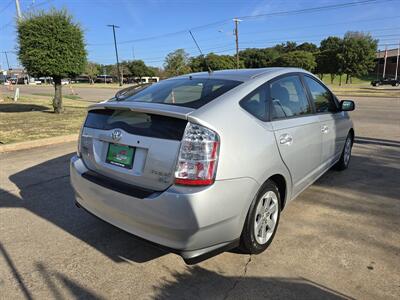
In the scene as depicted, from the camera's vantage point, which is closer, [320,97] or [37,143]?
[320,97]

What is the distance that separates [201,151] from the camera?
2.53m

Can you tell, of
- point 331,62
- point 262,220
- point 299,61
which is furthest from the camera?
point 331,62

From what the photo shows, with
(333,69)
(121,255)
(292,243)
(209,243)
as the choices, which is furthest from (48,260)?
(333,69)

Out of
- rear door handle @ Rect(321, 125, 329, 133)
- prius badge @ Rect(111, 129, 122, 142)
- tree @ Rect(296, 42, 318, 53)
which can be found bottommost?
rear door handle @ Rect(321, 125, 329, 133)

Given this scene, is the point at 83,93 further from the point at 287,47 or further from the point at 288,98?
the point at 287,47

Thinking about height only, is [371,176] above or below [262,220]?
below

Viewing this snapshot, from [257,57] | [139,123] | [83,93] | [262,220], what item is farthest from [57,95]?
[257,57]

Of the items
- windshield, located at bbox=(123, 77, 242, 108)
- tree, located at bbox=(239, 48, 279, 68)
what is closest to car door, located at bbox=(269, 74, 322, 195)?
windshield, located at bbox=(123, 77, 242, 108)

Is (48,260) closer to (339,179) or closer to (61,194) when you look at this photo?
(61,194)

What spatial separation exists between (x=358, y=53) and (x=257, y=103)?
256 ft

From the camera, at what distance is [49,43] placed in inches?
487

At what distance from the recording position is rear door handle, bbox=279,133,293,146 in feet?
10.6

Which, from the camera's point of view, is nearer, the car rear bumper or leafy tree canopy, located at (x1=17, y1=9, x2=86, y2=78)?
the car rear bumper

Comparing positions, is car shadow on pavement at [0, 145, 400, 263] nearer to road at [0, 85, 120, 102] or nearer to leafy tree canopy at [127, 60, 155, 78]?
road at [0, 85, 120, 102]
